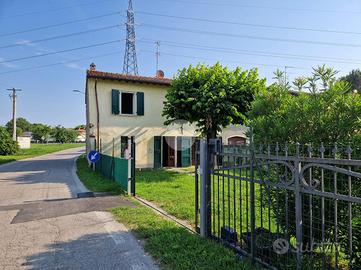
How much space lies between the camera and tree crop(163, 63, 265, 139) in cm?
1312

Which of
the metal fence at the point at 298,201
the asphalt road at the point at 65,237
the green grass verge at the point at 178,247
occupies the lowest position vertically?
the asphalt road at the point at 65,237

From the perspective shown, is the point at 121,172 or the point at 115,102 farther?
the point at 115,102

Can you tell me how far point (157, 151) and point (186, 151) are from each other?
188cm

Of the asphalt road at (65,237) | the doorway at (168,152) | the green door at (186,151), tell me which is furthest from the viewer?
the green door at (186,151)

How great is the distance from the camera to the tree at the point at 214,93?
13.1 m

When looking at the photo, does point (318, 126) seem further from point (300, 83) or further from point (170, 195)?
point (170, 195)

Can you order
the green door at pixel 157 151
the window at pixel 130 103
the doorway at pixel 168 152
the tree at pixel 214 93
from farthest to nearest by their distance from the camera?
the doorway at pixel 168 152, the green door at pixel 157 151, the window at pixel 130 103, the tree at pixel 214 93

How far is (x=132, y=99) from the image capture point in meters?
17.2

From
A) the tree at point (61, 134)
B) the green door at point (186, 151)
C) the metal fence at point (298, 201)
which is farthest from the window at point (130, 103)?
the tree at point (61, 134)

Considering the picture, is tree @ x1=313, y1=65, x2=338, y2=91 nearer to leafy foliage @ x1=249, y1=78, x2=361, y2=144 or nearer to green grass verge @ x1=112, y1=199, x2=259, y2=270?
leafy foliage @ x1=249, y1=78, x2=361, y2=144

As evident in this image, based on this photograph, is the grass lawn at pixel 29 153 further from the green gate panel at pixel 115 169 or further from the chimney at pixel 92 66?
the green gate panel at pixel 115 169

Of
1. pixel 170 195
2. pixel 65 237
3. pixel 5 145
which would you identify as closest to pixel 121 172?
pixel 170 195

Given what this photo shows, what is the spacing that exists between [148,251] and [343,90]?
3398mm

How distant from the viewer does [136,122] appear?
1706 cm
